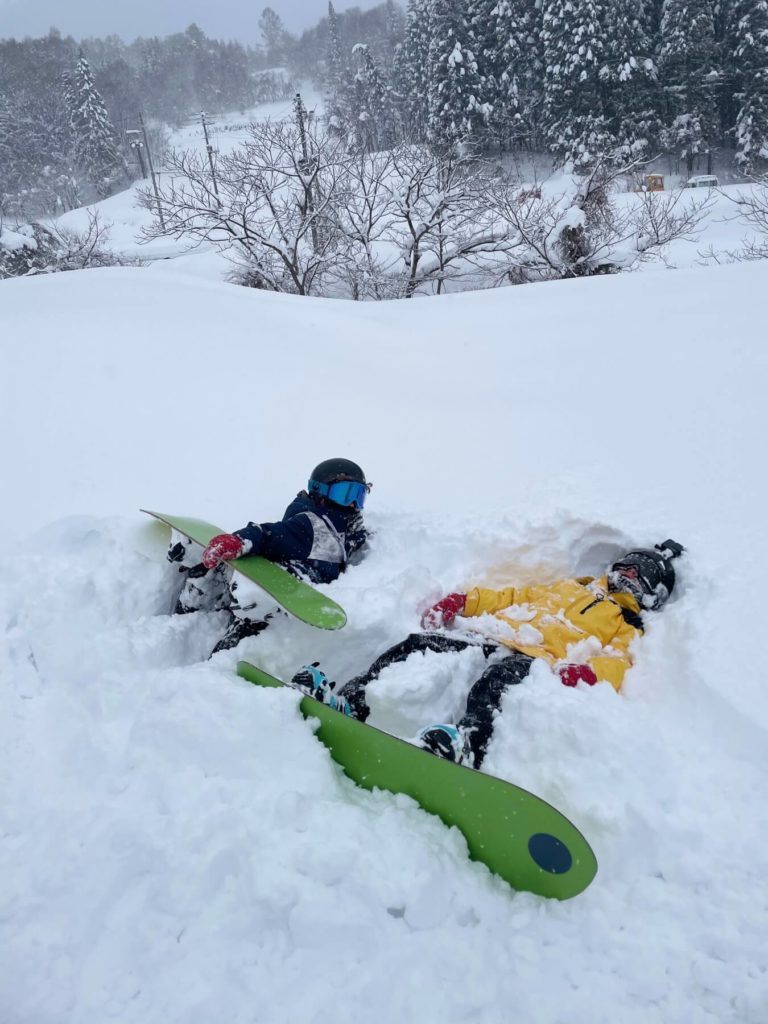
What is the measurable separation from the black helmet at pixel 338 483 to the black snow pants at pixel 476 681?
951mm

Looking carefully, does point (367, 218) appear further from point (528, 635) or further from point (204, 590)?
point (528, 635)

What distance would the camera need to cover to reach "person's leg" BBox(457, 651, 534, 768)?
2270mm

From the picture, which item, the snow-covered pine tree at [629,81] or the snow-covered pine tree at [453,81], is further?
the snow-covered pine tree at [453,81]

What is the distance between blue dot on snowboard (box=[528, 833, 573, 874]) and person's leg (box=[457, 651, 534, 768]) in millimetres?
480

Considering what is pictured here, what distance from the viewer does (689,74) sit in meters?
27.1

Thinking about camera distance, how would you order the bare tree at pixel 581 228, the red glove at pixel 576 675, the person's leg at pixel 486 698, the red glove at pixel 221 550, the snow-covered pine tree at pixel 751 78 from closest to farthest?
the person's leg at pixel 486 698 → the red glove at pixel 576 675 → the red glove at pixel 221 550 → the bare tree at pixel 581 228 → the snow-covered pine tree at pixel 751 78

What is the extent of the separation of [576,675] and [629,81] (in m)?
34.4

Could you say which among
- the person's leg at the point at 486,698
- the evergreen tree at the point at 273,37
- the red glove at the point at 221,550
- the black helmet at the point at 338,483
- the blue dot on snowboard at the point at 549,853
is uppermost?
the evergreen tree at the point at 273,37

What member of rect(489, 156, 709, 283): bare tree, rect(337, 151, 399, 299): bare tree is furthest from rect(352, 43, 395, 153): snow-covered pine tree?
rect(489, 156, 709, 283): bare tree

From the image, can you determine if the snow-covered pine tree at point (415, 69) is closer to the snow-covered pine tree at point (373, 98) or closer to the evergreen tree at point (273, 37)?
the snow-covered pine tree at point (373, 98)

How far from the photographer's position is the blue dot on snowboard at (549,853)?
5.54 feet

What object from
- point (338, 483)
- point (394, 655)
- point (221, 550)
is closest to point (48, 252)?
point (338, 483)

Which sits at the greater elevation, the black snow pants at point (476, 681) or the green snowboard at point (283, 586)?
the green snowboard at point (283, 586)

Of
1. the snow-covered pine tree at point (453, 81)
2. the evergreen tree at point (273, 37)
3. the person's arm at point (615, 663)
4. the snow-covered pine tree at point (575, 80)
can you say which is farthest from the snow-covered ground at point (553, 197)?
the evergreen tree at point (273, 37)
